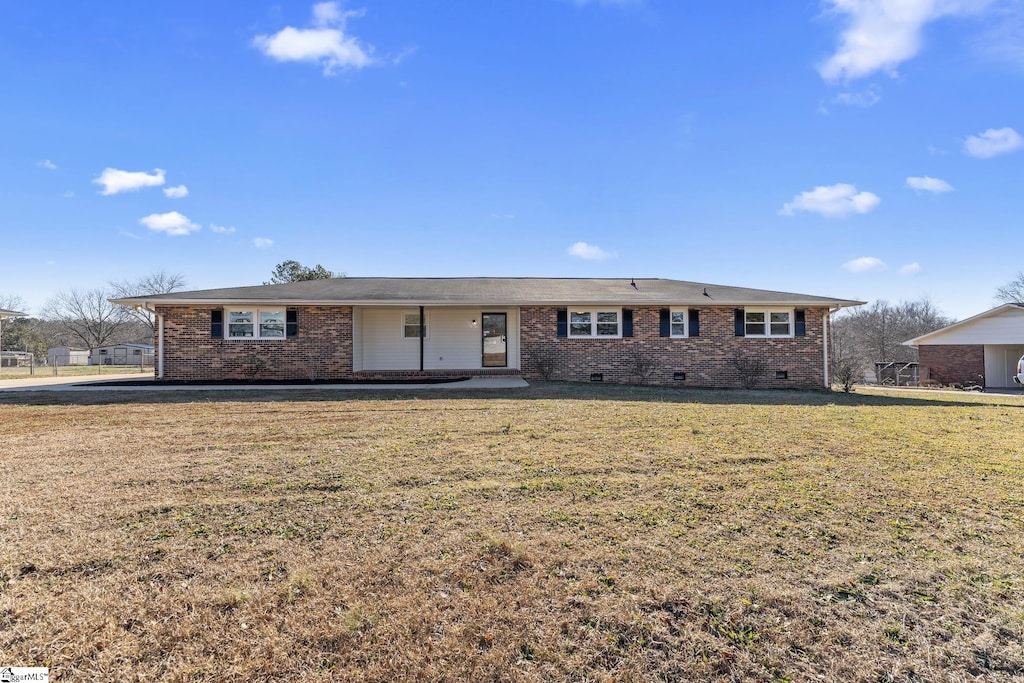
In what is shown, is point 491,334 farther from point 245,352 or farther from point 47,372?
point 47,372

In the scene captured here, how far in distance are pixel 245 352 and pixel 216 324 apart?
121 centimetres

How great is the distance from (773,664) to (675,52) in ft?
42.2

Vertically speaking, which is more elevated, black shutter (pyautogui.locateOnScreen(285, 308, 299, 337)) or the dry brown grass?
black shutter (pyautogui.locateOnScreen(285, 308, 299, 337))

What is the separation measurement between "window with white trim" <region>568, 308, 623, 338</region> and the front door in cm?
247

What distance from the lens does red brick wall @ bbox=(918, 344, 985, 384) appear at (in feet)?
79.0

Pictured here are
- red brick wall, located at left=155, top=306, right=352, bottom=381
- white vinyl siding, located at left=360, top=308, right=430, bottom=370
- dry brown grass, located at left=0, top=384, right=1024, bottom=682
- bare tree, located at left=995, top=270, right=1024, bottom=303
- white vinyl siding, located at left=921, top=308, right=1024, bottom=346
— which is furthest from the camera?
bare tree, located at left=995, top=270, right=1024, bottom=303

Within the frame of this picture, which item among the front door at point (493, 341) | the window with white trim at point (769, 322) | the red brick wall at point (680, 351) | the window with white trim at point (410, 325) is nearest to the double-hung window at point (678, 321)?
the red brick wall at point (680, 351)

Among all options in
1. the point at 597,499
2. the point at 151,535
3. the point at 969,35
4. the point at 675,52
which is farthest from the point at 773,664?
the point at 969,35

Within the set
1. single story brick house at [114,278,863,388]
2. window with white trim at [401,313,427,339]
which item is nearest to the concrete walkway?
single story brick house at [114,278,863,388]

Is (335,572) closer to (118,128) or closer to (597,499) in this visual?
(597,499)

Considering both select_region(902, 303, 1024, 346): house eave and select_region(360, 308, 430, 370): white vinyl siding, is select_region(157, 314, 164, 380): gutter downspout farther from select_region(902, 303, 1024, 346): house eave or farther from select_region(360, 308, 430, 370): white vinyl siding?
select_region(902, 303, 1024, 346): house eave

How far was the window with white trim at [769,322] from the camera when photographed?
1526 cm

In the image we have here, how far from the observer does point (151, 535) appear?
10.4 feet

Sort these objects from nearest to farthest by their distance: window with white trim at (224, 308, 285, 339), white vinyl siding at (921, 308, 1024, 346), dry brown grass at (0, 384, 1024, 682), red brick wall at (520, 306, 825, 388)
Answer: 1. dry brown grass at (0, 384, 1024, 682)
2. window with white trim at (224, 308, 285, 339)
3. red brick wall at (520, 306, 825, 388)
4. white vinyl siding at (921, 308, 1024, 346)
